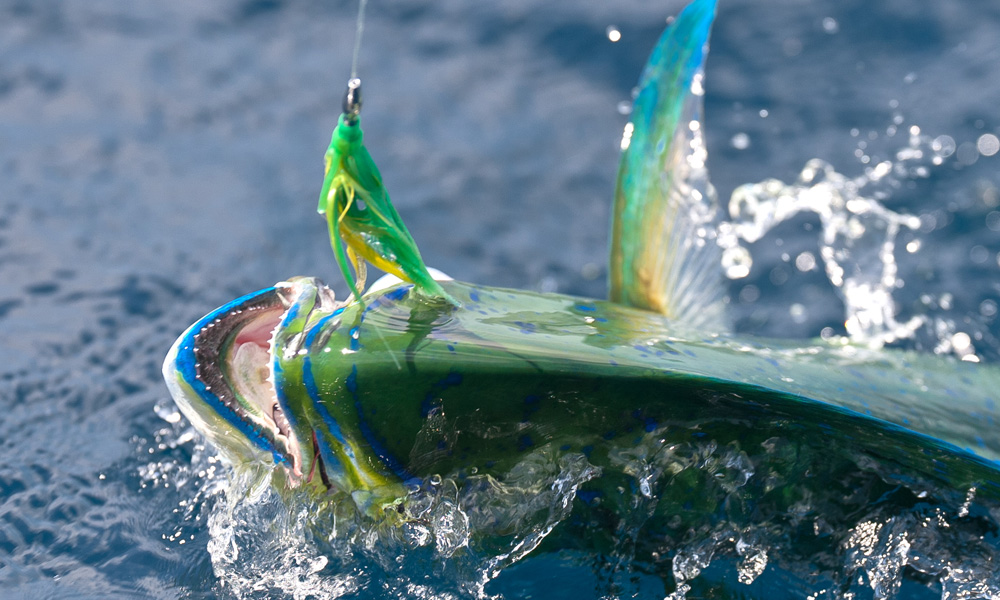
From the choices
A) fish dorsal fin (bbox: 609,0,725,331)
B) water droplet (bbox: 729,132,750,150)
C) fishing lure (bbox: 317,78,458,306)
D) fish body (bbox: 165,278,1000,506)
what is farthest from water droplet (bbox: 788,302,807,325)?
fishing lure (bbox: 317,78,458,306)

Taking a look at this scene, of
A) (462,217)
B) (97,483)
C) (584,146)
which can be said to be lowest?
(97,483)

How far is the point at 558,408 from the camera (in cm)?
190

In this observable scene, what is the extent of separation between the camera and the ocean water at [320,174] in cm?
296

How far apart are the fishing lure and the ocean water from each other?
107 cm

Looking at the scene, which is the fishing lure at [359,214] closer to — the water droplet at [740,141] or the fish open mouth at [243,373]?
the fish open mouth at [243,373]

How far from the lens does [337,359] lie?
5.79 ft

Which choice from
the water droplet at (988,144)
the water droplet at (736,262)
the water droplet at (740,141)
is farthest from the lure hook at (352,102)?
the water droplet at (988,144)

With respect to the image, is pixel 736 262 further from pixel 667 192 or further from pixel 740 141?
pixel 667 192

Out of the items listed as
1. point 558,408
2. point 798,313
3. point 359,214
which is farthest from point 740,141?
point 359,214

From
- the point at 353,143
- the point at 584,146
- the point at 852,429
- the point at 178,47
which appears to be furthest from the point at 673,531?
the point at 178,47

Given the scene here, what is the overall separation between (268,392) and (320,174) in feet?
8.59

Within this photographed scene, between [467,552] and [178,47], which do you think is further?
[178,47]

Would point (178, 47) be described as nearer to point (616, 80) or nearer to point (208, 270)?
point (208, 270)

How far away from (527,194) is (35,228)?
2.11m
